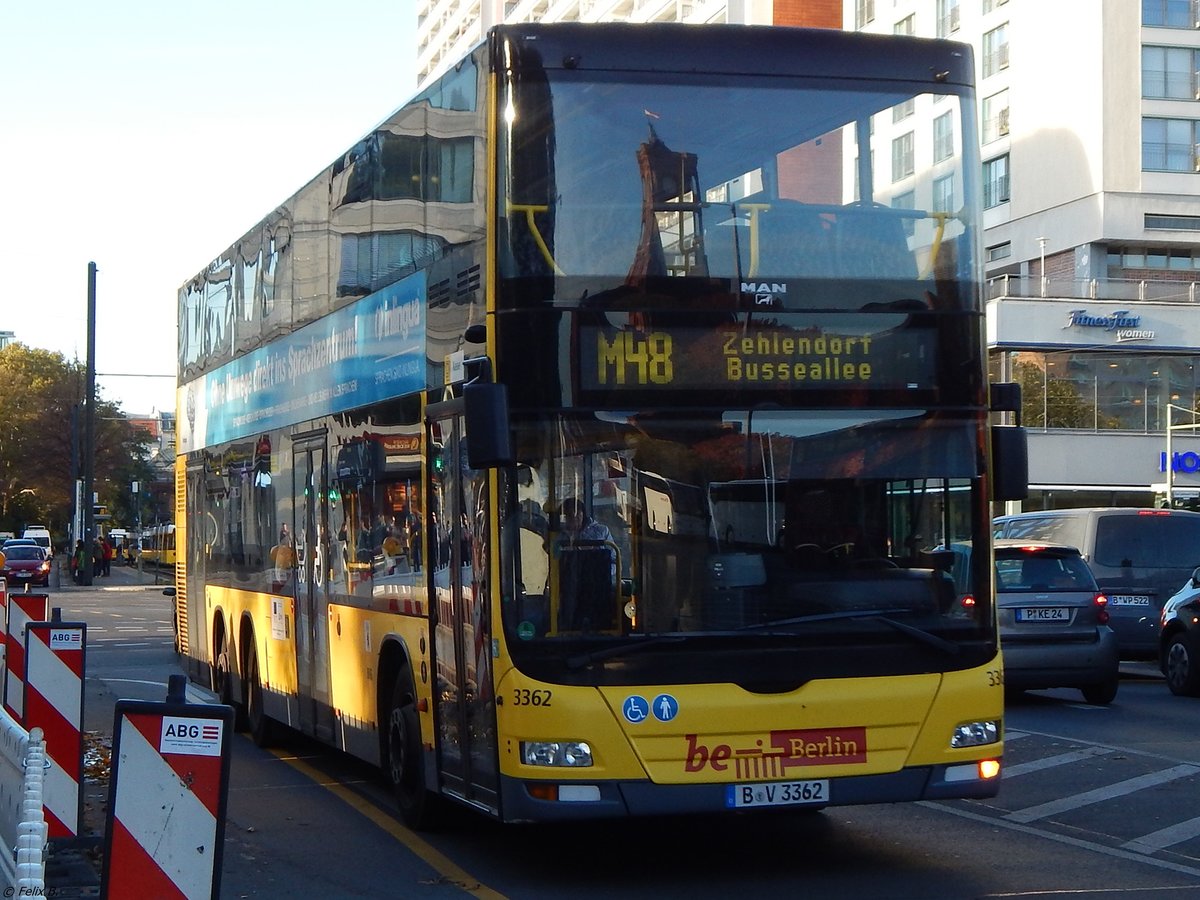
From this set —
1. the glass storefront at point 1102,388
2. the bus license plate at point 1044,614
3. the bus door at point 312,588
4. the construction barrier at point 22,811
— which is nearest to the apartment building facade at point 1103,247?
the glass storefront at point 1102,388

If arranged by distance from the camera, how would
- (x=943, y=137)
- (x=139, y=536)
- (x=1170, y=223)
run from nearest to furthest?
(x=943, y=137), (x=1170, y=223), (x=139, y=536)

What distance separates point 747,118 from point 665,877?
146 inches

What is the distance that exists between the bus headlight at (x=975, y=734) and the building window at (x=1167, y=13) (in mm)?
53677

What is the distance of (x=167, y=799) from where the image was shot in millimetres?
5758

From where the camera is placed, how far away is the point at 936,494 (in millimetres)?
8477

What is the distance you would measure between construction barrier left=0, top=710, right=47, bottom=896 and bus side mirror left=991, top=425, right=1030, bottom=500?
4.58 metres

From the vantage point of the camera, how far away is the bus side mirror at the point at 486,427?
783 cm

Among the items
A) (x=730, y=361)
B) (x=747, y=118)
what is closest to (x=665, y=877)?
(x=730, y=361)

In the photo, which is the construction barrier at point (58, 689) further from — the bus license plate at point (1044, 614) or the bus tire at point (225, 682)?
the bus license plate at point (1044, 614)

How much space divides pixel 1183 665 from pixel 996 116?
46.9 meters

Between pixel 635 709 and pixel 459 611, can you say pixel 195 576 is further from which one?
pixel 635 709

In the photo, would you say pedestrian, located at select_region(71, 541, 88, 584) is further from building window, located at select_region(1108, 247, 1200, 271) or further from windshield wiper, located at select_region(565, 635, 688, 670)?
windshield wiper, located at select_region(565, 635, 688, 670)

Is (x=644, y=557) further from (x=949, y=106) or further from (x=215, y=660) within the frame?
(x=215, y=660)

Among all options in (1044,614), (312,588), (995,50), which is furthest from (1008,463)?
(995,50)
